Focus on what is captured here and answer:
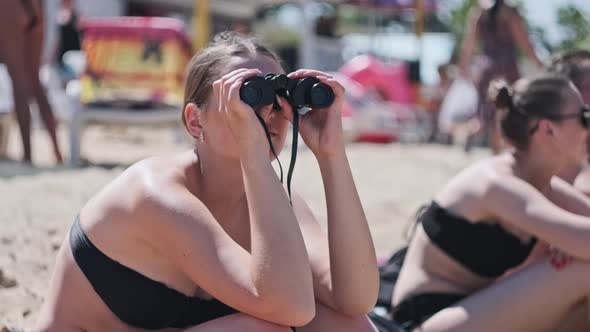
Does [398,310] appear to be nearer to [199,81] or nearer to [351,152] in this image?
[199,81]

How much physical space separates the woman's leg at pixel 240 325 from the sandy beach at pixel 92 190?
0.79 metres

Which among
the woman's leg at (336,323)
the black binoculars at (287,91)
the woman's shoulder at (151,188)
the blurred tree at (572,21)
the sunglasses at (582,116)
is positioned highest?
the black binoculars at (287,91)

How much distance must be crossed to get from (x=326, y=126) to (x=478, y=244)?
97cm

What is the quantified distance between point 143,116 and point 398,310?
4.94m

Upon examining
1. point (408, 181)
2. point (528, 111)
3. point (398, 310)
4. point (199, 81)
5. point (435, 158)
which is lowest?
point (435, 158)

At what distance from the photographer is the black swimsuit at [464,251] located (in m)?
2.85

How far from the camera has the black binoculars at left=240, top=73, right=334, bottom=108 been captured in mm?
1902

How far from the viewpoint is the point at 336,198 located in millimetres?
2098

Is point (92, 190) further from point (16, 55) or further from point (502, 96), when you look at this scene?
point (502, 96)

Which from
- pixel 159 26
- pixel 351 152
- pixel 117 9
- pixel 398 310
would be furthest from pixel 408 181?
pixel 117 9

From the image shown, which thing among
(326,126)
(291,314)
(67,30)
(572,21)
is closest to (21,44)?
(67,30)

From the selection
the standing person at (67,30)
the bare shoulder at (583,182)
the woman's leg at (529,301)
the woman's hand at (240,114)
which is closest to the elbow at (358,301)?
the woman's hand at (240,114)

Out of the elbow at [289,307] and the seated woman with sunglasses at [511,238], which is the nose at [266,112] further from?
the seated woman with sunglasses at [511,238]

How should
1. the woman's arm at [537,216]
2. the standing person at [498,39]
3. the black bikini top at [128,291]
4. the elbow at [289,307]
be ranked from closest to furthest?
1. the elbow at [289,307]
2. the black bikini top at [128,291]
3. the woman's arm at [537,216]
4. the standing person at [498,39]
